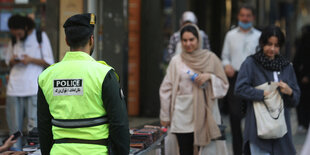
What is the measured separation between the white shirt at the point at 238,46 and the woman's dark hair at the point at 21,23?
2.69 metres

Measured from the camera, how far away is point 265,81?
567cm

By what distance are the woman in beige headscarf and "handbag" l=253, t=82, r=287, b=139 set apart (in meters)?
0.86

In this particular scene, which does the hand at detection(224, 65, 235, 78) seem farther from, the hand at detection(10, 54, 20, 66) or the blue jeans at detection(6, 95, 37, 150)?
the hand at detection(10, 54, 20, 66)

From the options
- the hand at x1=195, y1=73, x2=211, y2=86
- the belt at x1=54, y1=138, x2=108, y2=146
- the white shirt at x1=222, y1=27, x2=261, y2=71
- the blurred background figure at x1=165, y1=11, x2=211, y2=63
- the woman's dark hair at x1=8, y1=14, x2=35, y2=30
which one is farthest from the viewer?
the blurred background figure at x1=165, y1=11, x2=211, y2=63

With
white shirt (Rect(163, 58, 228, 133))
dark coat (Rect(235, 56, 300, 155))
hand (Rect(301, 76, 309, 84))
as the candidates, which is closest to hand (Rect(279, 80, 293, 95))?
dark coat (Rect(235, 56, 300, 155))

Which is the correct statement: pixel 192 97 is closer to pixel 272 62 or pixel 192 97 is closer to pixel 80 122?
pixel 272 62

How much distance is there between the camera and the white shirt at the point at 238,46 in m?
8.05

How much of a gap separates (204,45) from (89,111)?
512 centimetres

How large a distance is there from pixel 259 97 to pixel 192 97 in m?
0.97

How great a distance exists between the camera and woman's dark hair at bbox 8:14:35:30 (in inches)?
305

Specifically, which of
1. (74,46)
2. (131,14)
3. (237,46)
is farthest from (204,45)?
(74,46)

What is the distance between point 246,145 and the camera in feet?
19.0

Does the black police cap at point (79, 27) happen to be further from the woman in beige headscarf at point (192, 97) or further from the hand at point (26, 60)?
the hand at point (26, 60)

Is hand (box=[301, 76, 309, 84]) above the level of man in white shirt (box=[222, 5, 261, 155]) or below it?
below
